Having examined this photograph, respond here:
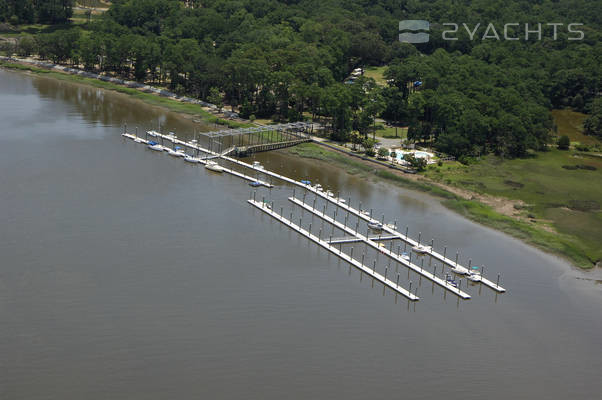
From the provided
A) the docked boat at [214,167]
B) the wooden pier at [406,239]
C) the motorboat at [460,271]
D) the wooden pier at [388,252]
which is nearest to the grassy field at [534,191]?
the wooden pier at [406,239]

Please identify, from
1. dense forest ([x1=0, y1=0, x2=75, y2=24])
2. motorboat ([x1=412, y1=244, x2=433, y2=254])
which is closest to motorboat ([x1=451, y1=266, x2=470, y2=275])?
motorboat ([x1=412, y1=244, x2=433, y2=254])

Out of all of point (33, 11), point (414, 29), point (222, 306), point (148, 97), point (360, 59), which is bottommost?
point (222, 306)

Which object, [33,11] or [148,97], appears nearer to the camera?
[148,97]

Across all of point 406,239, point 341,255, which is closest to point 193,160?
point 341,255

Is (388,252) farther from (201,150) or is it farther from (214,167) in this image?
(201,150)

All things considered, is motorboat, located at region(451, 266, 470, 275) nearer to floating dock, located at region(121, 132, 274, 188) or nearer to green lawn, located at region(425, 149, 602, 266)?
green lawn, located at region(425, 149, 602, 266)

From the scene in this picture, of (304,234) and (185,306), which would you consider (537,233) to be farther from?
(185,306)
